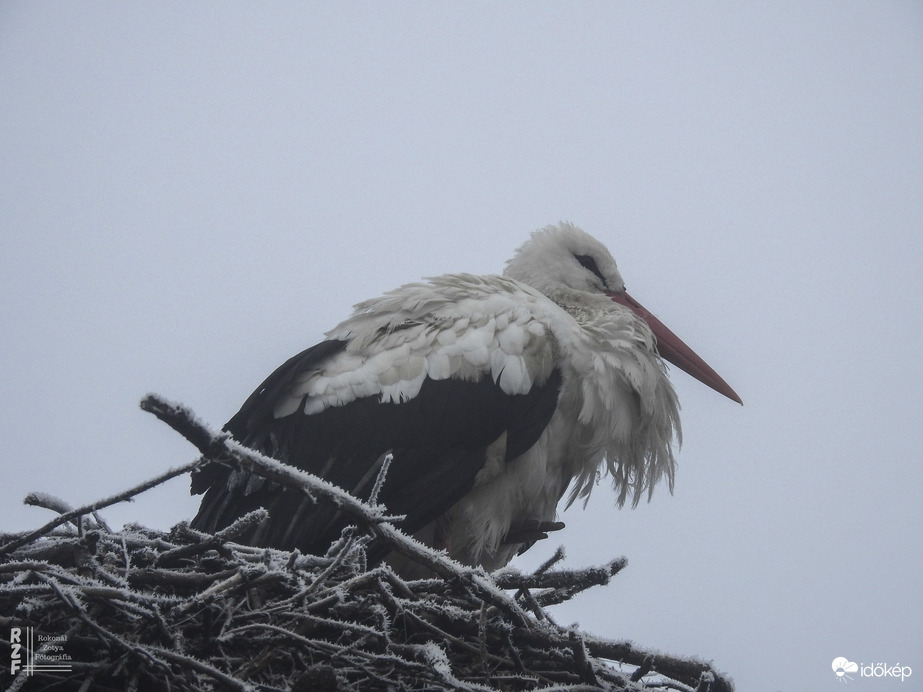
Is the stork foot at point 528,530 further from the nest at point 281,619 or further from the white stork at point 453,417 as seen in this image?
the nest at point 281,619

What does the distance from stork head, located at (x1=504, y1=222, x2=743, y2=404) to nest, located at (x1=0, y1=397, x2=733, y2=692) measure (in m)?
1.36

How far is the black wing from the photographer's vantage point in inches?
97.7

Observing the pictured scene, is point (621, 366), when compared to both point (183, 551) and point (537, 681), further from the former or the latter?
point (183, 551)

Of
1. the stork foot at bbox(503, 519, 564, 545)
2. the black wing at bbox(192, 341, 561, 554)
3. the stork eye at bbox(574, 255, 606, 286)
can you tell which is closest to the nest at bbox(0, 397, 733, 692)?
the black wing at bbox(192, 341, 561, 554)

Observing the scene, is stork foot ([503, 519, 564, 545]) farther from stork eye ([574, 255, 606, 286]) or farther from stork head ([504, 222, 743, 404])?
stork eye ([574, 255, 606, 286])

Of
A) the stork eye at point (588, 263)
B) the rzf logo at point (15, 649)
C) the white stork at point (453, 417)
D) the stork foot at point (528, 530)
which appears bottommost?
the rzf logo at point (15, 649)

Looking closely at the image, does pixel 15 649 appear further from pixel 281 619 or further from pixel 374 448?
pixel 374 448

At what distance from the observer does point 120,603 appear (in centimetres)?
176

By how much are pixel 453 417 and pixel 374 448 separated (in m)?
0.21

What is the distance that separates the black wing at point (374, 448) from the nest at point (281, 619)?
413mm

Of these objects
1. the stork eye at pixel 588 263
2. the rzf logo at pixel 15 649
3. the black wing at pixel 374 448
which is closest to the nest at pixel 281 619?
the rzf logo at pixel 15 649

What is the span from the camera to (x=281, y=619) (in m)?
1.89

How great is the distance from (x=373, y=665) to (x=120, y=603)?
0.45 meters

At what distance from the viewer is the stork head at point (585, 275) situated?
3279 millimetres
